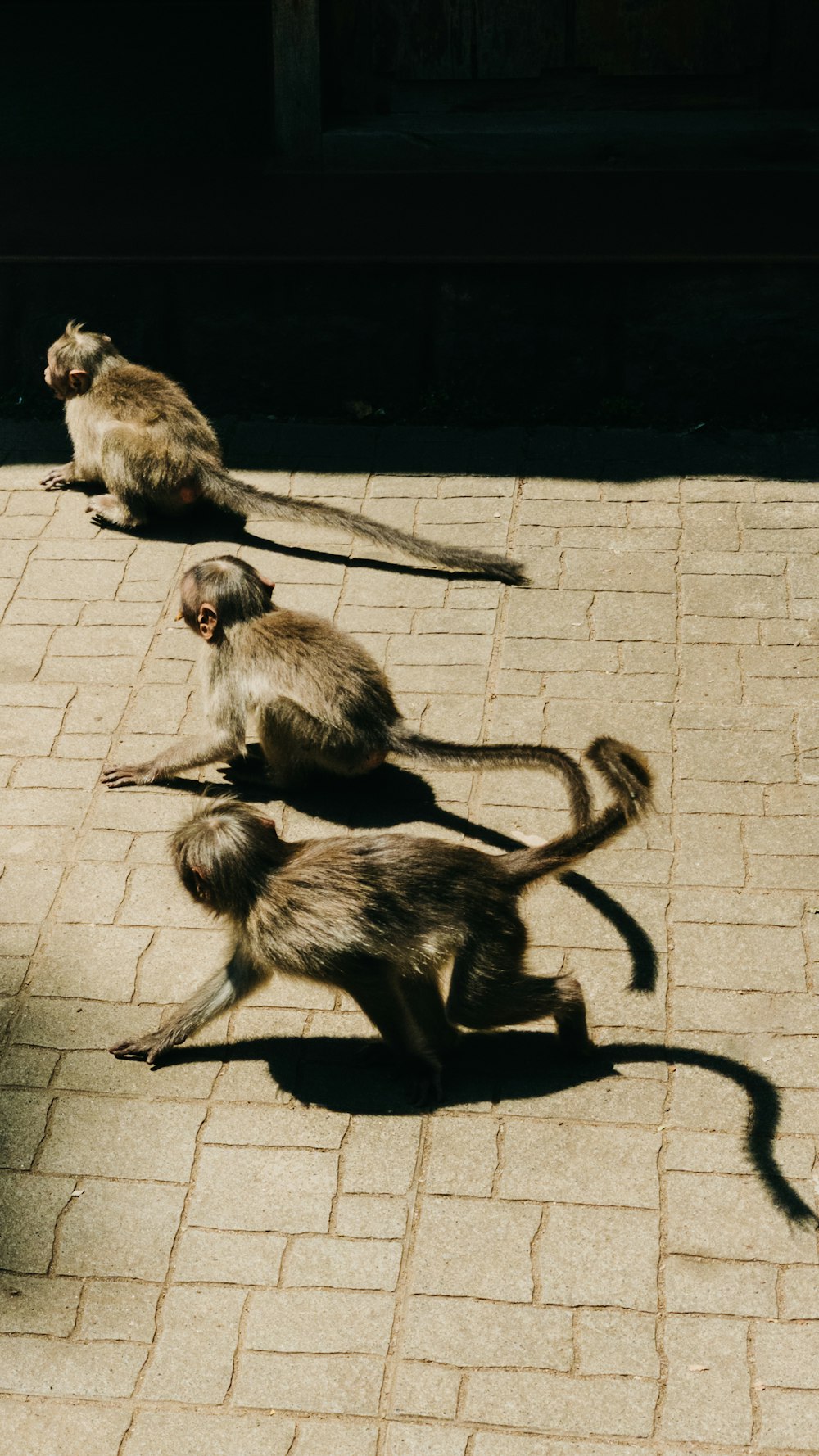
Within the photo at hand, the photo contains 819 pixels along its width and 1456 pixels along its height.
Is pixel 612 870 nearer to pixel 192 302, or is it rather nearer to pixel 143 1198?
pixel 143 1198

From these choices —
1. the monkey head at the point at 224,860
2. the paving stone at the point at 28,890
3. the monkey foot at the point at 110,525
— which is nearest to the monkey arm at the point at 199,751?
the paving stone at the point at 28,890

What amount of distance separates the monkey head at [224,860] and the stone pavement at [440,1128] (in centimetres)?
73

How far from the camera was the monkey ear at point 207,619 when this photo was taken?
635cm

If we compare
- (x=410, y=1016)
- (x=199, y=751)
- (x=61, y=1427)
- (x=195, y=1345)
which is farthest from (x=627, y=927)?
(x=61, y=1427)

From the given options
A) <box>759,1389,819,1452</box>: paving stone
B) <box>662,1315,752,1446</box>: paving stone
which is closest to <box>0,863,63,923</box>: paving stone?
<box>662,1315,752,1446</box>: paving stone

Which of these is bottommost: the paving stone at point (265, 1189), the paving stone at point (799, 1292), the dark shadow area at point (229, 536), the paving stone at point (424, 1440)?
the dark shadow area at point (229, 536)

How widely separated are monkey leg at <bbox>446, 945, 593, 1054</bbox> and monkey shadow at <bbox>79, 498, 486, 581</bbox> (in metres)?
3.33

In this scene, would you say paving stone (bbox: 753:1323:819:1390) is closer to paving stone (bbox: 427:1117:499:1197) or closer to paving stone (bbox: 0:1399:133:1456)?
paving stone (bbox: 427:1117:499:1197)

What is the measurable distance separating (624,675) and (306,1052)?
8.84ft

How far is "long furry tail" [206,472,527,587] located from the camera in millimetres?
7633

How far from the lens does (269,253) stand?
9.47 meters

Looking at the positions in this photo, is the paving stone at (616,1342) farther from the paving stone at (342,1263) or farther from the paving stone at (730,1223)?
the paving stone at (342,1263)

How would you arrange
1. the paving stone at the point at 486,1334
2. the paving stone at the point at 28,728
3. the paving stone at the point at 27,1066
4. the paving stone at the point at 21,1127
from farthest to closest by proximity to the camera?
the paving stone at the point at 28,728 → the paving stone at the point at 27,1066 → the paving stone at the point at 21,1127 → the paving stone at the point at 486,1334

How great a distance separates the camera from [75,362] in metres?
8.41
